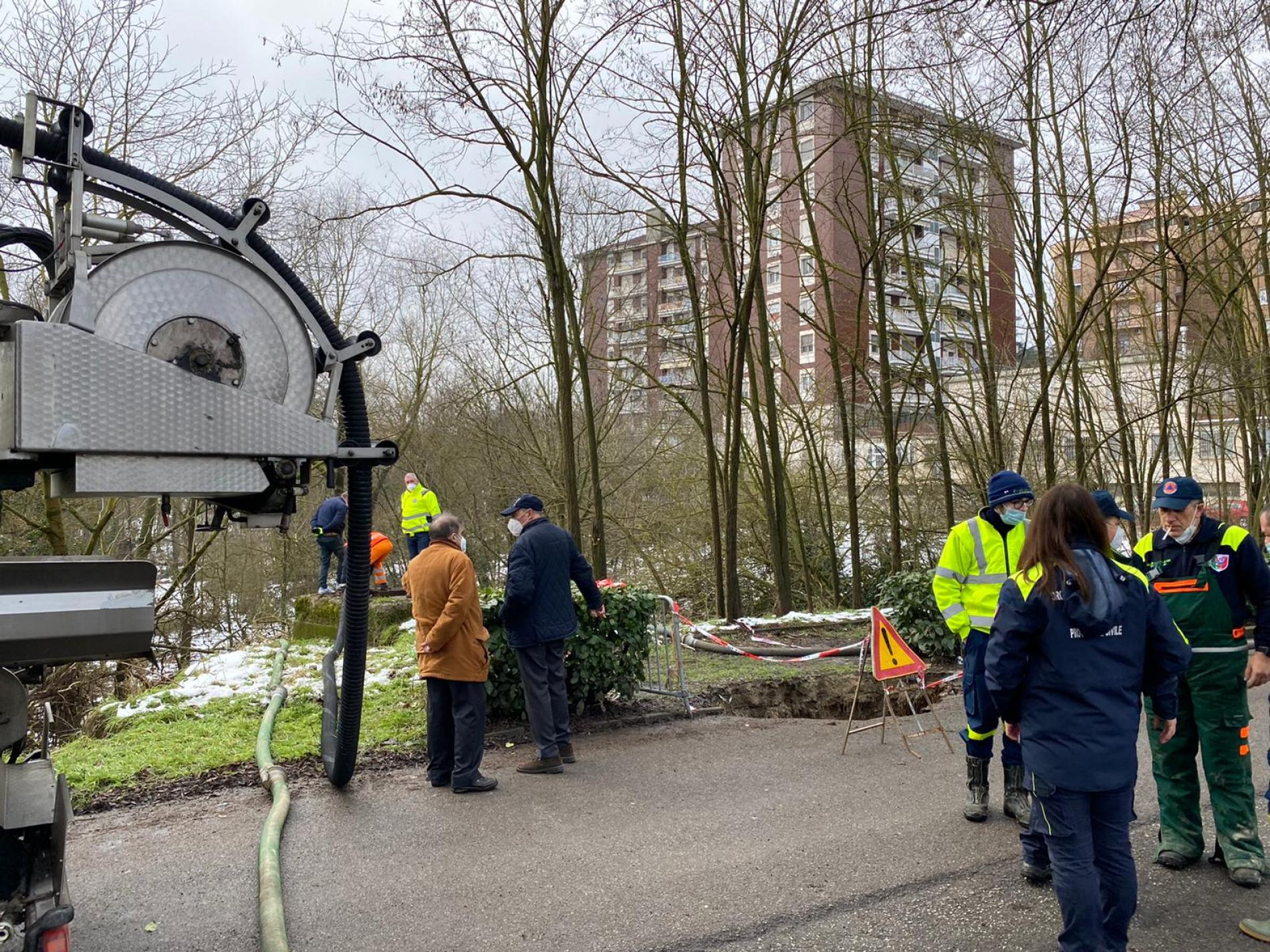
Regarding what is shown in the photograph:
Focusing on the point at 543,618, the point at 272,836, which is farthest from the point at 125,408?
the point at 543,618

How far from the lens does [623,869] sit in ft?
18.4

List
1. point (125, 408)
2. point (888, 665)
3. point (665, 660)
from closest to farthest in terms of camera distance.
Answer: point (125, 408) → point (888, 665) → point (665, 660)

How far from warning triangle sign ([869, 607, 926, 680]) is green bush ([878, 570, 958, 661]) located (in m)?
4.39

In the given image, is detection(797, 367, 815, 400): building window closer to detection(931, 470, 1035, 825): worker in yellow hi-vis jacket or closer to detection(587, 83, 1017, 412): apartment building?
detection(587, 83, 1017, 412): apartment building

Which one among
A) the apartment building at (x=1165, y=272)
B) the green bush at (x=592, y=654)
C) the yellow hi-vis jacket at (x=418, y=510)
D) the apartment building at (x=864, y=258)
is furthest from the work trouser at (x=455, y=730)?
the apartment building at (x=1165, y=272)

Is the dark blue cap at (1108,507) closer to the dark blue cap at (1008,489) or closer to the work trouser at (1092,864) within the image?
the dark blue cap at (1008,489)

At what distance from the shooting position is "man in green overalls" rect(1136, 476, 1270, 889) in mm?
5215

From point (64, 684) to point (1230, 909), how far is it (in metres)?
13.0

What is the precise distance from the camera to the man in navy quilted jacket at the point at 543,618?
25.6 feet

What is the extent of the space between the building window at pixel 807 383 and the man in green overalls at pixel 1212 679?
19.9 m

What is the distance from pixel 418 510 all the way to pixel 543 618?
955 cm

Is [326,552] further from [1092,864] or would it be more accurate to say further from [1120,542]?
[1092,864]

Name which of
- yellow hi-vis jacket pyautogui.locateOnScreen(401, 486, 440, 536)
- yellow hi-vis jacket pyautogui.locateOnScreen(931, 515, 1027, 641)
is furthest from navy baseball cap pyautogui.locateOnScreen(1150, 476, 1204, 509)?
yellow hi-vis jacket pyautogui.locateOnScreen(401, 486, 440, 536)

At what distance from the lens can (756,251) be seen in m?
15.9
